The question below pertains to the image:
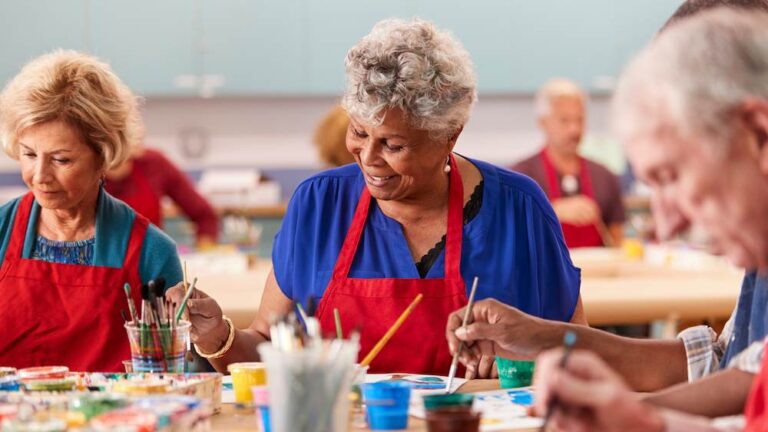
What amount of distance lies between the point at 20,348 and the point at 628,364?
144 cm

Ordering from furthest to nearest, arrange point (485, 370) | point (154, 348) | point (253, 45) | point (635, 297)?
point (253, 45) → point (635, 297) → point (485, 370) → point (154, 348)

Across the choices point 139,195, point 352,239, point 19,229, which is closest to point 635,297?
point 352,239

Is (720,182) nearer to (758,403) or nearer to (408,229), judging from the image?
(758,403)

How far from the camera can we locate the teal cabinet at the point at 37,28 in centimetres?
806

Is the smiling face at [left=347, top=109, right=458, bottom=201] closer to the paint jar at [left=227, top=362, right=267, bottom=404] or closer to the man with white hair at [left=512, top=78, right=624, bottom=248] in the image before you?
the paint jar at [left=227, top=362, right=267, bottom=404]

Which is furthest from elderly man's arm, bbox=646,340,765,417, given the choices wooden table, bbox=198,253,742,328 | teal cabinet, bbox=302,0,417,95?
teal cabinet, bbox=302,0,417,95

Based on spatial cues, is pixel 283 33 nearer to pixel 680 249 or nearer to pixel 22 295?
pixel 680 249

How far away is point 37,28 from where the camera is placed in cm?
811

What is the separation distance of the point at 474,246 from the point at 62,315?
1.03 meters

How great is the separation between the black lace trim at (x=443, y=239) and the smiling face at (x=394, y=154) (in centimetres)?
15

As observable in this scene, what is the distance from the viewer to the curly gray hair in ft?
8.54

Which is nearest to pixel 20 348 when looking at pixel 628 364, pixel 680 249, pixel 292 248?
pixel 292 248

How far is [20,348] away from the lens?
8.89 feet

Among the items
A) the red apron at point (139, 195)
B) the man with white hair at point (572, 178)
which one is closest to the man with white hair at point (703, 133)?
the man with white hair at point (572, 178)
